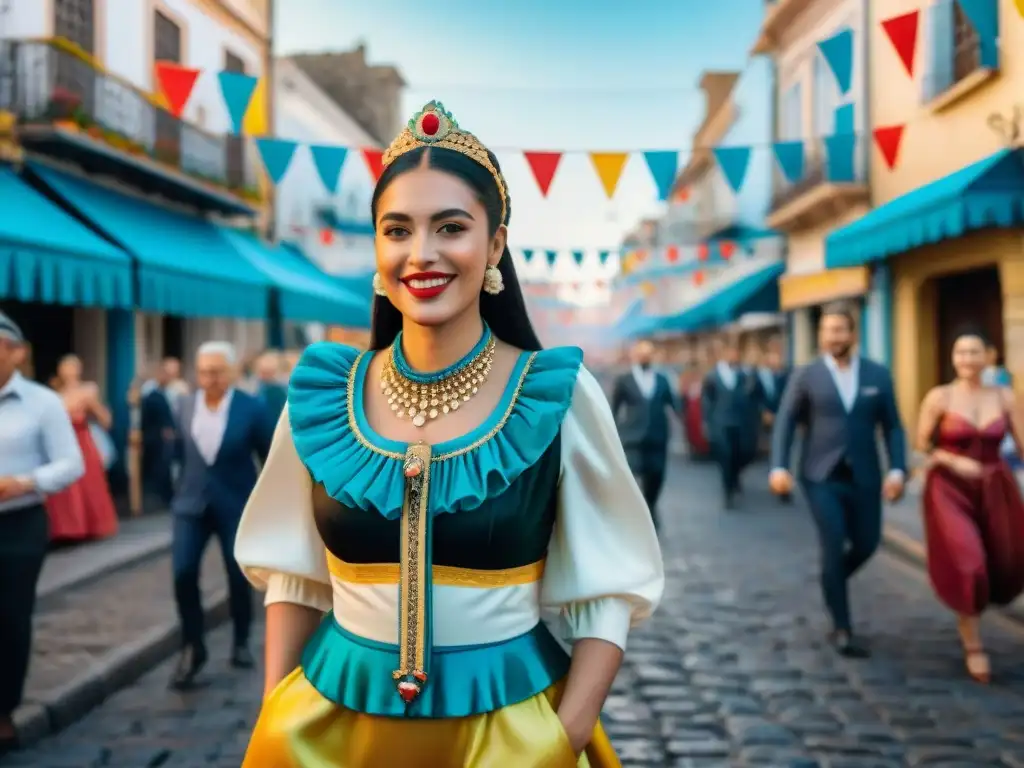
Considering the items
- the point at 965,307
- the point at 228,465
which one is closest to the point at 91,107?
the point at 228,465

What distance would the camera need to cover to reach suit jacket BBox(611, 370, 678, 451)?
9148mm

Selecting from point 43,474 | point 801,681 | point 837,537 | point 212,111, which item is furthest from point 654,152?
point 212,111

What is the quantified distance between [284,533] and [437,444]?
1.33ft

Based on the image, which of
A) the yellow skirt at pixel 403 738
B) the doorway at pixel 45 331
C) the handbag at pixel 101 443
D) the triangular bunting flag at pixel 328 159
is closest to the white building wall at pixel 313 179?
the doorway at pixel 45 331

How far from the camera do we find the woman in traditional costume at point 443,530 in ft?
5.76

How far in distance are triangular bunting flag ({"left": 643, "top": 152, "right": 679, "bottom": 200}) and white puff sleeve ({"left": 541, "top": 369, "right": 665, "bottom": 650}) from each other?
23.1 ft

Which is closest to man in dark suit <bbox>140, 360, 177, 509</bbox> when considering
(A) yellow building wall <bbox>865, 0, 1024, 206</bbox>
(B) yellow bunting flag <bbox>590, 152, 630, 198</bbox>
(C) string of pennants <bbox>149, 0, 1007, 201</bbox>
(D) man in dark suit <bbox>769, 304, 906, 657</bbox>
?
(C) string of pennants <bbox>149, 0, 1007, 201</bbox>

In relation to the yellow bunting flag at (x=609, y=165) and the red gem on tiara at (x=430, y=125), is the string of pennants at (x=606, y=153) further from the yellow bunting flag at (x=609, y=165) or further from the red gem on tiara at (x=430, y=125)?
the red gem on tiara at (x=430, y=125)

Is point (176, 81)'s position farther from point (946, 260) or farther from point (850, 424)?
point (946, 260)

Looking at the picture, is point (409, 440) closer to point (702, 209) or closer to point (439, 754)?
point (439, 754)

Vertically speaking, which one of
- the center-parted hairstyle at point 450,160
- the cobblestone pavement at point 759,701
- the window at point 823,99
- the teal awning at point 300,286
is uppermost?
the window at point 823,99

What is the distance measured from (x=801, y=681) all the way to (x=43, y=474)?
363 cm

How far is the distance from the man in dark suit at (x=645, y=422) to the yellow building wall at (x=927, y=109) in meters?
4.06

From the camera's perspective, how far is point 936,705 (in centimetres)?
456
